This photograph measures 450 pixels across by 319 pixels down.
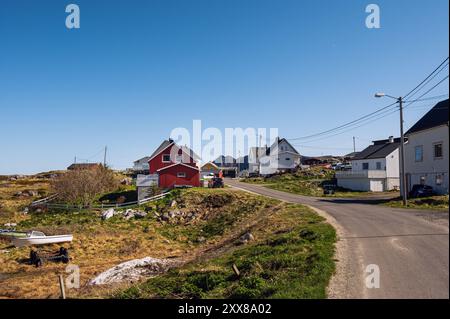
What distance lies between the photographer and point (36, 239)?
26.1 meters

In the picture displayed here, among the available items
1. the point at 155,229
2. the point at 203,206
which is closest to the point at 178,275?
the point at 155,229

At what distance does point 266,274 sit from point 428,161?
1048 inches

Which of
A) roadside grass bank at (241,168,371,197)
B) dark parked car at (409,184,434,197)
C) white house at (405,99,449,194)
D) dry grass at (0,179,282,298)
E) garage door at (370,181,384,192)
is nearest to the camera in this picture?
dry grass at (0,179,282,298)

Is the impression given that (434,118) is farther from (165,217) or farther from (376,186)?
(165,217)

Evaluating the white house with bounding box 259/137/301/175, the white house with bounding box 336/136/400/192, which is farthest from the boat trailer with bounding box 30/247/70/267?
the white house with bounding box 259/137/301/175

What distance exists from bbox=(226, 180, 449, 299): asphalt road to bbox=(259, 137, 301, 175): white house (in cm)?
5936

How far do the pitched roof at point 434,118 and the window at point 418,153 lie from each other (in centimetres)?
187

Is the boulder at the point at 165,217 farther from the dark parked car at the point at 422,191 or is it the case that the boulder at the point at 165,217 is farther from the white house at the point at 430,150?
the white house at the point at 430,150

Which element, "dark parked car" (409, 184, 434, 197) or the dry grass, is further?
"dark parked car" (409, 184, 434, 197)

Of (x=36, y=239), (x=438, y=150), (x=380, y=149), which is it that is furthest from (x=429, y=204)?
(x=36, y=239)

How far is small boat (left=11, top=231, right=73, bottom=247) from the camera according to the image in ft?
84.8

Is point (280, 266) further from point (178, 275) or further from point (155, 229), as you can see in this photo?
point (155, 229)

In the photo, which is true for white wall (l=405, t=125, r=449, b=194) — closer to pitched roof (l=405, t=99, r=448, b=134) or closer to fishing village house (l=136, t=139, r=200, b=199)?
pitched roof (l=405, t=99, r=448, b=134)
